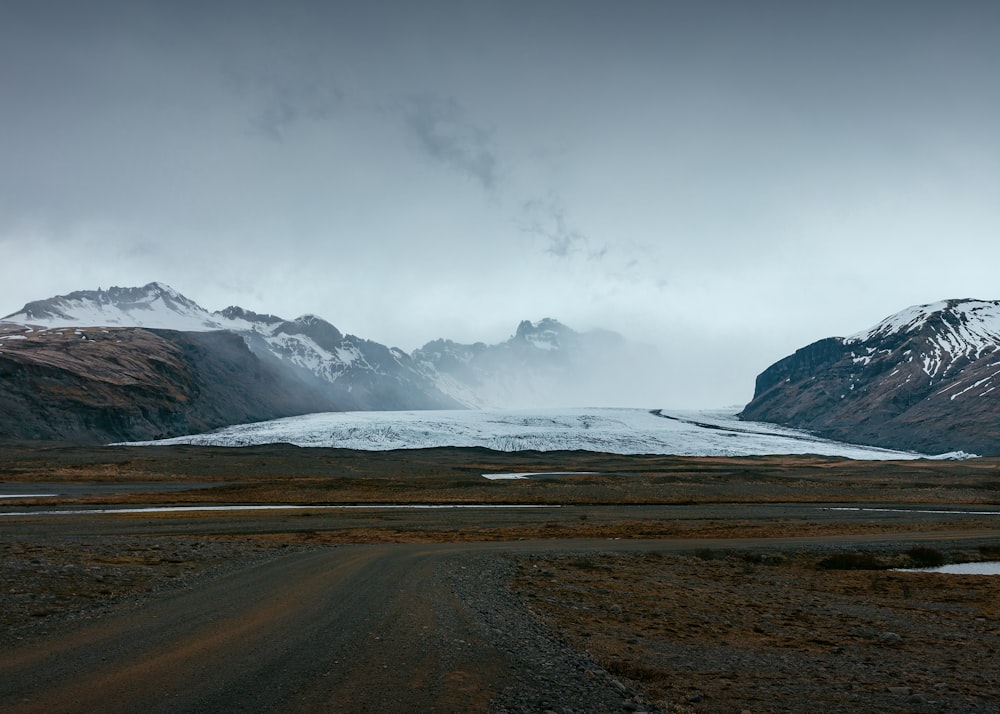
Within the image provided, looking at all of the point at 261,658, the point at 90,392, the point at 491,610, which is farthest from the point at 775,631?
the point at 90,392

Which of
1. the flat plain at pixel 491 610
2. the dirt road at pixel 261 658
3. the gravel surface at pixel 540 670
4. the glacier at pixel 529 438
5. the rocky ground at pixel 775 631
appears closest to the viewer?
the dirt road at pixel 261 658

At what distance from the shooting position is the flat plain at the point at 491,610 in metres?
10.7

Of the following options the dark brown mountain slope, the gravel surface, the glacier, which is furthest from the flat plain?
the dark brown mountain slope

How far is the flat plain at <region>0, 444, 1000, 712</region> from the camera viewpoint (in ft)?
35.2

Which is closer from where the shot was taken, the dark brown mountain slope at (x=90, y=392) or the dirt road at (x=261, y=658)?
the dirt road at (x=261, y=658)

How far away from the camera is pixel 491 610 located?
17141 millimetres

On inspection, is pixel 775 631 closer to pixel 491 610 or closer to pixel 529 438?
pixel 491 610

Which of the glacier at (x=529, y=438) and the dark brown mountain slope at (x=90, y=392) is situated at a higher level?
the dark brown mountain slope at (x=90, y=392)

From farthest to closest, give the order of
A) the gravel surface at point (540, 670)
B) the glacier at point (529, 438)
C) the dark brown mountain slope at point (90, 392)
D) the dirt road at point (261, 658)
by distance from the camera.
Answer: the dark brown mountain slope at point (90, 392)
the glacier at point (529, 438)
the gravel surface at point (540, 670)
the dirt road at point (261, 658)

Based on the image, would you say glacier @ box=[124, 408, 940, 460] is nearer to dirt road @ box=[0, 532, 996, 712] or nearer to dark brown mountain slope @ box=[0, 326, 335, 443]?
dark brown mountain slope @ box=[0, 326, 335, 443]

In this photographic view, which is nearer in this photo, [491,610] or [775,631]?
[775,631]

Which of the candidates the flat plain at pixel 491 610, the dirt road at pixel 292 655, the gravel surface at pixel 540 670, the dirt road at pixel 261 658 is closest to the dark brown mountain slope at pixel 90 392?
the flat plain at pixel 491 610

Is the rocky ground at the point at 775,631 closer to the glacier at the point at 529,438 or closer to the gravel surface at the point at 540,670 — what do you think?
the gravel surface at the point at 540,670

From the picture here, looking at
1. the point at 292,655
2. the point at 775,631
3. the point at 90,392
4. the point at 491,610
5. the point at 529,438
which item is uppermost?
the point at 90,392
